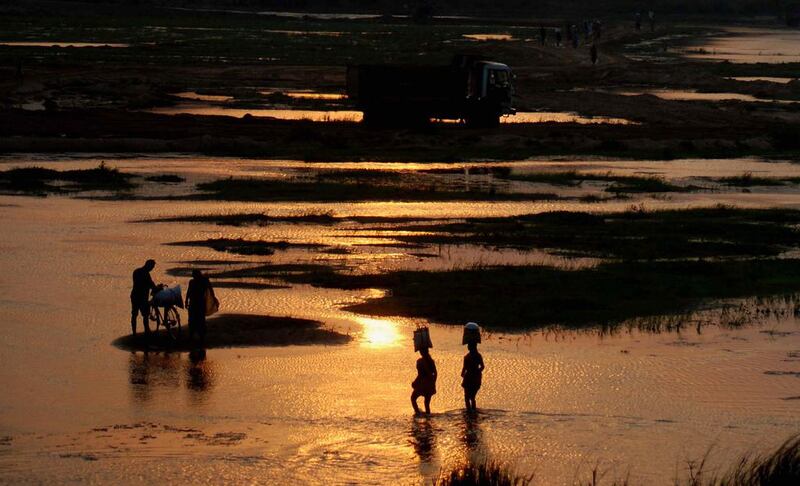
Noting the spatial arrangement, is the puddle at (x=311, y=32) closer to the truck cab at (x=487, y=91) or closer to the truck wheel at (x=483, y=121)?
the truck cab at (x=487, y=91)

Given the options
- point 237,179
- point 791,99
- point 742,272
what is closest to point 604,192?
point 237,179

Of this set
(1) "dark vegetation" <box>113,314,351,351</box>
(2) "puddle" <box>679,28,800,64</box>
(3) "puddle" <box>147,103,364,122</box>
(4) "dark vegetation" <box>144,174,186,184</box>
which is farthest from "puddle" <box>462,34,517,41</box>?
(1) "dark vegetation" <box>113,314,351,351</box>

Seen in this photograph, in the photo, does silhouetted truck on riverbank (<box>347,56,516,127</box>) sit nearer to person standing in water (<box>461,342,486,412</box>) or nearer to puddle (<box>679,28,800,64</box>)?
person standing in water (<box>461,342,486,412</box>)

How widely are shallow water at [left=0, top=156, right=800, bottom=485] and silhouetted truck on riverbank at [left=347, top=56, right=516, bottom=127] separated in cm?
3484

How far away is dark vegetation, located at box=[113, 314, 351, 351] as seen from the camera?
24562mm

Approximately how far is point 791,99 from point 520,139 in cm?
2861

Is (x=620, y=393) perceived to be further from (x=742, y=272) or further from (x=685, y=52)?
(x=685, y=52)

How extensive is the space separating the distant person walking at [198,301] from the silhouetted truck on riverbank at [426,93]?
4131 cm

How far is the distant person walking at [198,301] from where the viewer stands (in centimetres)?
2372

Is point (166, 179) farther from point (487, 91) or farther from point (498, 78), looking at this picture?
point (498, 78)

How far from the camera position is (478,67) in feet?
217

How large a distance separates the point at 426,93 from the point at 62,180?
2324 cm

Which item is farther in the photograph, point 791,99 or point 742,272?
point 791,99

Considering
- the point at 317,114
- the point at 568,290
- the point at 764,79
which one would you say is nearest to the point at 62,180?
the point at 568,290
